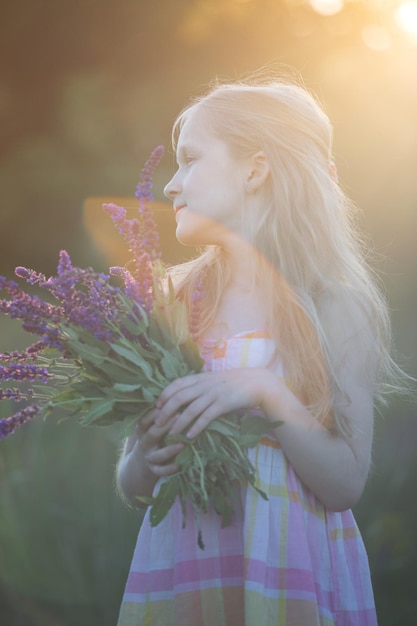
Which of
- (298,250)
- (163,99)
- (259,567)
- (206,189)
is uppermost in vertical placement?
(163,99)

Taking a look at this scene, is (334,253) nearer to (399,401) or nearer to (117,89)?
(399,401)

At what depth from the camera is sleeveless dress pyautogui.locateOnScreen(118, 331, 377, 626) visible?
1.64 metres

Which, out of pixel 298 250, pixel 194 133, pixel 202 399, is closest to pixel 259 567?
pixel 202 399

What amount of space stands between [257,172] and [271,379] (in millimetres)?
613

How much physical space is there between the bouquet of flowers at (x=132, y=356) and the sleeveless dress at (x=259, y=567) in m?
0.10

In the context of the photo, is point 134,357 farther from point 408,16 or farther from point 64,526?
point 408,16

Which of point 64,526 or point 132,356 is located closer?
point 132,356

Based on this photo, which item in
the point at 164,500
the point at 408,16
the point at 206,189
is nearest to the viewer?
the point at 164,500

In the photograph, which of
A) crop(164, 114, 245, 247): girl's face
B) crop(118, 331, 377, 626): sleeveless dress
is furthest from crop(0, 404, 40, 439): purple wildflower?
crop(164, 114, 245, 247): girl's face

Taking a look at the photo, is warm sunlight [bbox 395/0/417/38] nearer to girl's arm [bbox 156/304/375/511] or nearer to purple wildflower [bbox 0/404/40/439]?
girl's arm [bbox 156/304/375/511]

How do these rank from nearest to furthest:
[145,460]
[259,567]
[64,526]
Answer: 1. [259,567]
2. [145,460]
3. [64,526]

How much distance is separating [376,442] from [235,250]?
180 centimetres

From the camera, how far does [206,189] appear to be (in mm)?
1942

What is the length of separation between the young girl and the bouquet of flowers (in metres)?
0.05
